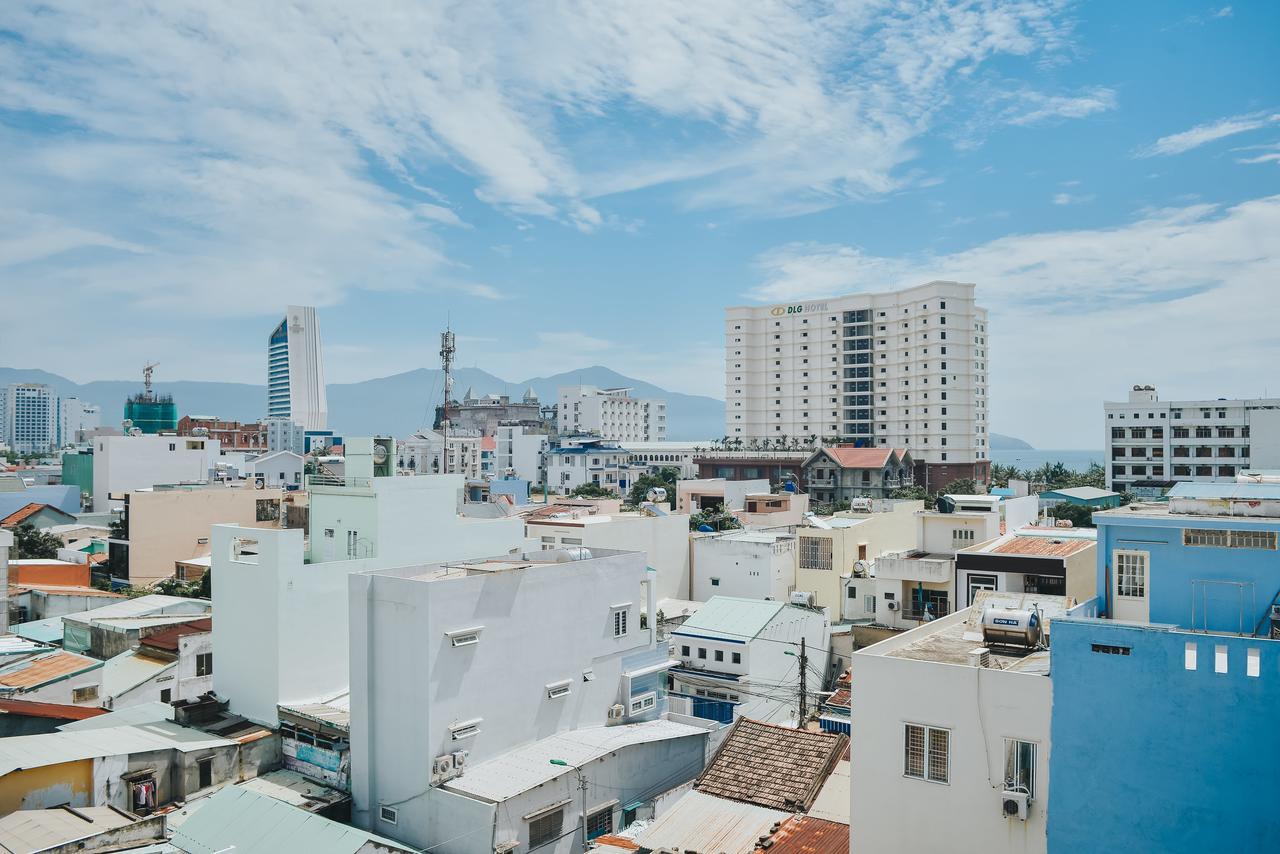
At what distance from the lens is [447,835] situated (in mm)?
16734

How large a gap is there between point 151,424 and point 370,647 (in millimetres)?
122564

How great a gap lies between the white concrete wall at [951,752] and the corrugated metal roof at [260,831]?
8.56 metres

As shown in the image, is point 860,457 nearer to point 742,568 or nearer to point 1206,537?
point 742,568

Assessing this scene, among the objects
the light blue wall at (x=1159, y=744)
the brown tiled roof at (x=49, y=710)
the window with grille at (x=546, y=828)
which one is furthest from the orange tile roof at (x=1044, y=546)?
the brown tiled roof at (x=49, y=710)

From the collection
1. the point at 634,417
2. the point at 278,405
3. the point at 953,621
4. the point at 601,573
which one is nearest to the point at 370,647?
the point at 601,573

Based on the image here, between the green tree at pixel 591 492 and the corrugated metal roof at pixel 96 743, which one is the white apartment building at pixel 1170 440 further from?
the corrugated metal roof at pixel 96 743

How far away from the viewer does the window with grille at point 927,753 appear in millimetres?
11820

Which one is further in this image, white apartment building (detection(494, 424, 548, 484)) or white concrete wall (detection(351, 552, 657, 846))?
white apartment building (detection(494, 424, 548, 484))

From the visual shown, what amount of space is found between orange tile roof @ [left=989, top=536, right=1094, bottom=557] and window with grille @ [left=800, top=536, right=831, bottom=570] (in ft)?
29.2

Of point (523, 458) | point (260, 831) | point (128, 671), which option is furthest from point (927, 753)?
point (523, 458)

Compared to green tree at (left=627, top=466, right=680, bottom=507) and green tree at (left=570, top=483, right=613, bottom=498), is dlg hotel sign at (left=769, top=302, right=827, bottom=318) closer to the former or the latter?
green tree at (left=627, top=466, right=680, bottom=507)

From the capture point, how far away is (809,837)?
45.9ft

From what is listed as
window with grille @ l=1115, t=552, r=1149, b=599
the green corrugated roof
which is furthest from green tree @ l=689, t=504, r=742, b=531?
window with grille @ l=1115, t=552, r=1149, b=599

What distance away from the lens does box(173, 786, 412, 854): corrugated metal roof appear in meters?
15.3
